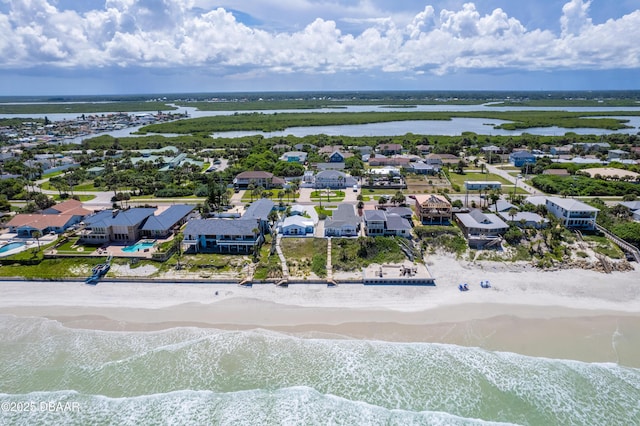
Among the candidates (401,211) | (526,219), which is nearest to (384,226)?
(401,211)

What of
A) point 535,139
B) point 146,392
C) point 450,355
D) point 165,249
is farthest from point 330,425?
point 535,139

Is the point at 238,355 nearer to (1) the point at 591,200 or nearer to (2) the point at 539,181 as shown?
(1) the point at 591,200

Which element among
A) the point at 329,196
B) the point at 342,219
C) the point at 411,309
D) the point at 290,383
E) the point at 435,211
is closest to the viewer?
the point at 290,383

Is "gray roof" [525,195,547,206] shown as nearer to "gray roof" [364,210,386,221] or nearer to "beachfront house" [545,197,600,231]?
"beachfront house" [545,197,600,231]

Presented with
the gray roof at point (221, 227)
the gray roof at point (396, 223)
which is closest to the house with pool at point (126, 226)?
the gray roof at point (221, 227)

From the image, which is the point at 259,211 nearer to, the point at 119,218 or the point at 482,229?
the point at 119,218

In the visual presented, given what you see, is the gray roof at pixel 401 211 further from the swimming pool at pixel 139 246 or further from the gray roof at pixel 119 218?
the gray roof at pixel 119 218
